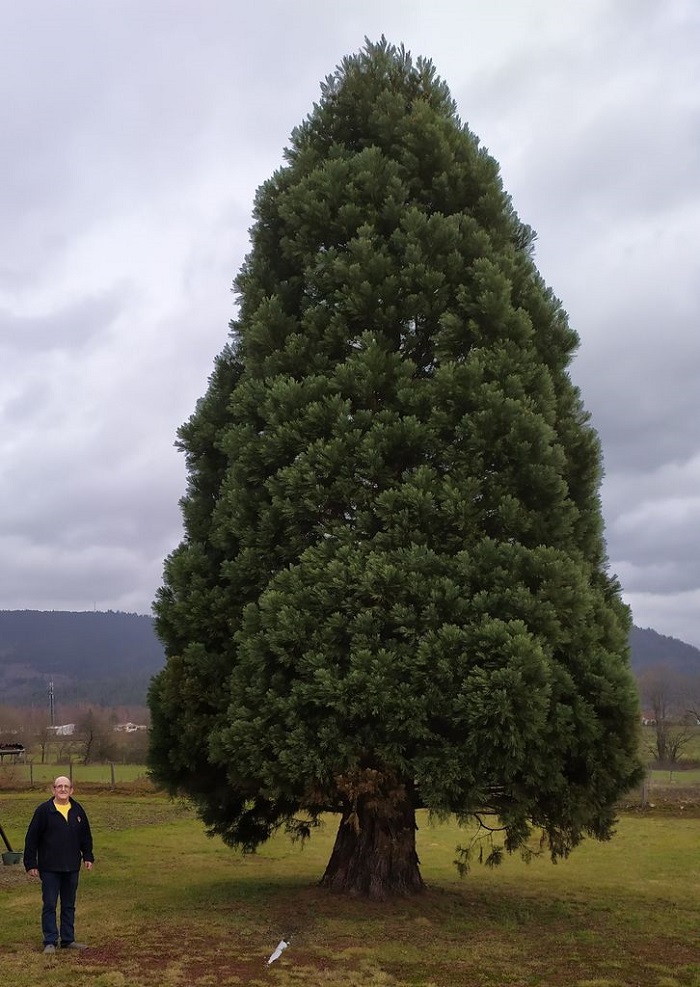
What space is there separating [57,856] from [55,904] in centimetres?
50

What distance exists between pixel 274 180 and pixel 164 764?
9110 millimetres

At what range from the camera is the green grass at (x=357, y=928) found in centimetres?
799

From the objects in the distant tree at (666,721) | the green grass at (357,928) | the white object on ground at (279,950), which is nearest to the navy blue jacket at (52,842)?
the green grass at (357,928)

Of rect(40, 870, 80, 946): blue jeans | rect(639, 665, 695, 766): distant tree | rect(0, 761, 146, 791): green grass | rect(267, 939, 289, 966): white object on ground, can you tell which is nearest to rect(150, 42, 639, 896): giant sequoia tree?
rect(267, 939, 289, 966): white object on ground

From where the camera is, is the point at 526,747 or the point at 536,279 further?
the point at 536,279

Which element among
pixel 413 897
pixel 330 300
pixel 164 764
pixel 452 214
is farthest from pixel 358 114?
pixel 413 897

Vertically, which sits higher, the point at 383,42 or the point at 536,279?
the point at 383,42

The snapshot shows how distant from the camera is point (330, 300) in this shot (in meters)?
11.8

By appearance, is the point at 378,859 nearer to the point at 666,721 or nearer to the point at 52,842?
the point at 52,842

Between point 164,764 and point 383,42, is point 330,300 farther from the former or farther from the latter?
Answer: point 164,764

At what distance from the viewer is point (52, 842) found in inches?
357

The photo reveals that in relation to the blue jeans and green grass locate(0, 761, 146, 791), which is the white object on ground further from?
green grass locate(0, 761, 146, 791)

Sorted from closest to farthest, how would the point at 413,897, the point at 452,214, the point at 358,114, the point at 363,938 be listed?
the point at 363,938 < the point at 413,897 < the point at 452,214 < the point at 358,114

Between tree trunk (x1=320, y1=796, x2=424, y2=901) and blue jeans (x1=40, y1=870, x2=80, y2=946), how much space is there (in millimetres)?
3506
